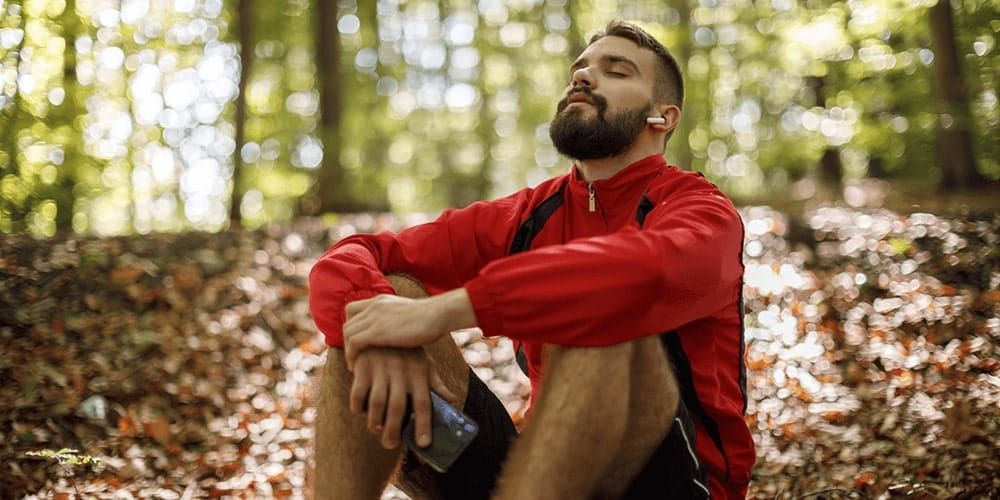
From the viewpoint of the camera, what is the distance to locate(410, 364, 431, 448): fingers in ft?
6.66

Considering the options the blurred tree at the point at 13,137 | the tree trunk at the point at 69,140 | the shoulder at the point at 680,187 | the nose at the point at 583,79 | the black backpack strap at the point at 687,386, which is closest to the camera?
the black backpack strap at the point at 687,386

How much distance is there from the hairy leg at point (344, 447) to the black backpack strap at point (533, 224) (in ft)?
2.01

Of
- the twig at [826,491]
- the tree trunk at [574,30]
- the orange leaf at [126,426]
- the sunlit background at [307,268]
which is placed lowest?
the twig at [826,491]

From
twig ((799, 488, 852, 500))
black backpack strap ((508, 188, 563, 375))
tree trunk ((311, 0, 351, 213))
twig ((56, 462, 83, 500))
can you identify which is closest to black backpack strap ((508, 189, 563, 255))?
black backpack strap ((508, 188, 563, 375))

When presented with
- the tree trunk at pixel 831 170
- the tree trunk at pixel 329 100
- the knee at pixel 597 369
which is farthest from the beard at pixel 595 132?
the tree trunk at pixel 831 170

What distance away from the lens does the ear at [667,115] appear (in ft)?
9.49

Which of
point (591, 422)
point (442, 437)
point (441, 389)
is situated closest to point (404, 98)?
point (441, 389)

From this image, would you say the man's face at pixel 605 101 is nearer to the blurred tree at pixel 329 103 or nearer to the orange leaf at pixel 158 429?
the orange leaf at pixel 158 429

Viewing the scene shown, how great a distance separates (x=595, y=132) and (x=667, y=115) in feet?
1.28

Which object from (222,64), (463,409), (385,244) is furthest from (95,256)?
(222,64)

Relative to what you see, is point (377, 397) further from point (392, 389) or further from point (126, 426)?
point (126, 426)

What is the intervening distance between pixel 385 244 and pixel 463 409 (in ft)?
2.32

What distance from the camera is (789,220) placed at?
7012mm

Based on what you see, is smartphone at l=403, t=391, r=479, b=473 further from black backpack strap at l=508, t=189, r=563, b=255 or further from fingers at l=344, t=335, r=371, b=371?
black backpack strap at l=508, t=189, r=563, b=255
